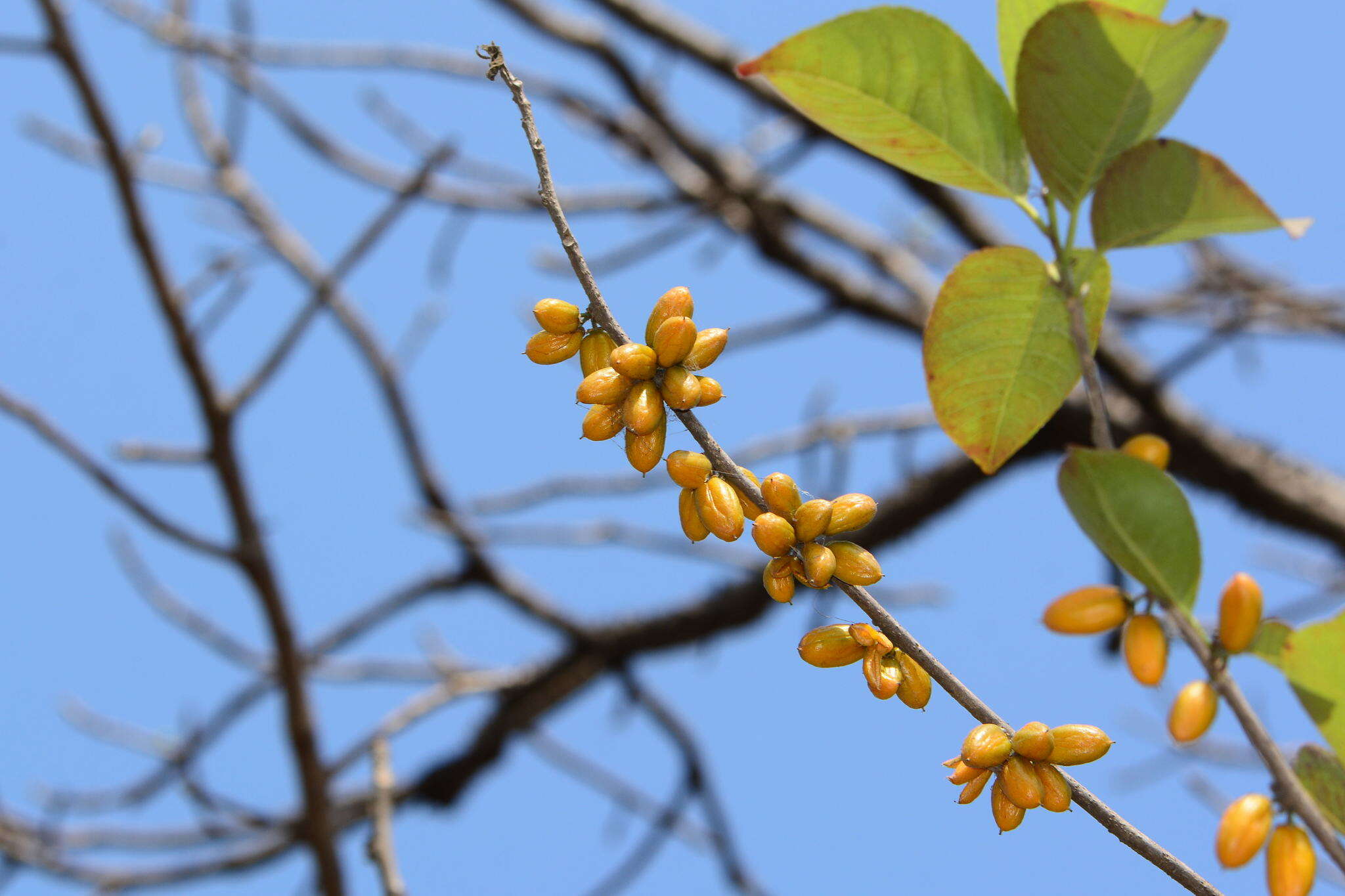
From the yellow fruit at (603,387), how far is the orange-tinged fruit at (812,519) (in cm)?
12

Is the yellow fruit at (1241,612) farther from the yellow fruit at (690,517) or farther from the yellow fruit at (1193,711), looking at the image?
the yellow fruit at (690,517)

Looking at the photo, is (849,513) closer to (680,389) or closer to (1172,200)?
(680,389)

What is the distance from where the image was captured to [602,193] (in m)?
3.11

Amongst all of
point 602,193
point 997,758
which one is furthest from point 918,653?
point 602,193

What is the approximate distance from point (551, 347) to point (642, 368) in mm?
75

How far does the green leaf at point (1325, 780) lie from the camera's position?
1.97ft

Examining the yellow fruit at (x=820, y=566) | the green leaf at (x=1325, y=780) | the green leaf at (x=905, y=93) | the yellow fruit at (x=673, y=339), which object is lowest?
the green leaf at (x=1325, y=780)

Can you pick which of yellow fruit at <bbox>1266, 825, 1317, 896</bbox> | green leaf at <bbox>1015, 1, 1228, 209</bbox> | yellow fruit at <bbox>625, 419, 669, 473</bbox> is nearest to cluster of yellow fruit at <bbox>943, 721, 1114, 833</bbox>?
yellow fruit at <bbox>1266, 825, 1317, 896</bbox>

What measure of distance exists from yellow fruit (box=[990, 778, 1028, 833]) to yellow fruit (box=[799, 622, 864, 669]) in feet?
0.33

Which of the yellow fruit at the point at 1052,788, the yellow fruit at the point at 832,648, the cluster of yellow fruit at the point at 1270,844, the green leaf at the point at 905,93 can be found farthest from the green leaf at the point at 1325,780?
the green leaf at the point at 905,93

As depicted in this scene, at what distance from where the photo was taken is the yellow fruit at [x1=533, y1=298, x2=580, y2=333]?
0.61 m

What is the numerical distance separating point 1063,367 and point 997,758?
0.26 meters

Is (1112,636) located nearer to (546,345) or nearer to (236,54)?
(546,345)

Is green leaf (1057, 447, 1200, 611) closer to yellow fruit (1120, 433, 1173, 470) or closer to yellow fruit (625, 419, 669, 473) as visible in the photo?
yellow fruit (1120, 433, 1173, 470)
